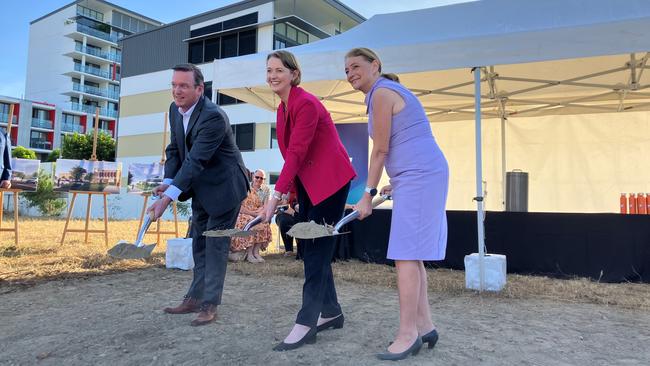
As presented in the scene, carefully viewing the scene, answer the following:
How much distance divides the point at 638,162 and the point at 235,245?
19.5ft

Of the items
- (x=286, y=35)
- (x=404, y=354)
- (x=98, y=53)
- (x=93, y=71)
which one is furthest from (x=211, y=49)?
(x=93, y=71)

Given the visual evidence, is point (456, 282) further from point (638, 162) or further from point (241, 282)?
point (638, 162)

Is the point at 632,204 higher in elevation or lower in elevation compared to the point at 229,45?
lower

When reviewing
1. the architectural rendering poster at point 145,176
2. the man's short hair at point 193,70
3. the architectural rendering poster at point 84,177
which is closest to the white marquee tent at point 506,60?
the man's short hair at point 193,70

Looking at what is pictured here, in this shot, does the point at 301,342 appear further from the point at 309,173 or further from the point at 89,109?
the point at 89,109

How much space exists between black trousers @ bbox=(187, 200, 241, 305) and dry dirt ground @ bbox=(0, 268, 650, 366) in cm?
24

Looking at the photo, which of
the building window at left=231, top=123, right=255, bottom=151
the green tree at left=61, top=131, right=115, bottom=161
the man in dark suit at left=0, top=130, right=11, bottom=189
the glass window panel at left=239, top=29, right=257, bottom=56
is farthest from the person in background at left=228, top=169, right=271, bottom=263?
the green tree at left=61, top=131, right=115, bottom=161

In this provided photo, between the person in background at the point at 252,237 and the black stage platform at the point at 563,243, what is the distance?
7.68 feet

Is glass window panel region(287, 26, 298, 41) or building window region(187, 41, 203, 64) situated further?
building window region(187, 41, 203, 64)

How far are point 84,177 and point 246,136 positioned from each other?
14.5 meters

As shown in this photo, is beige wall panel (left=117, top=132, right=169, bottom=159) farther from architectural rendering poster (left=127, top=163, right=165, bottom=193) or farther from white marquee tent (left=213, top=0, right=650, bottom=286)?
white marquee tent (left=213, top=0, right=650, bottom=286)

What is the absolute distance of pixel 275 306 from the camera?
139 inches

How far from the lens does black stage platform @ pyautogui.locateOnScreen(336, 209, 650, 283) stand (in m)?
4.74

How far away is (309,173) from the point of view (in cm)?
246
